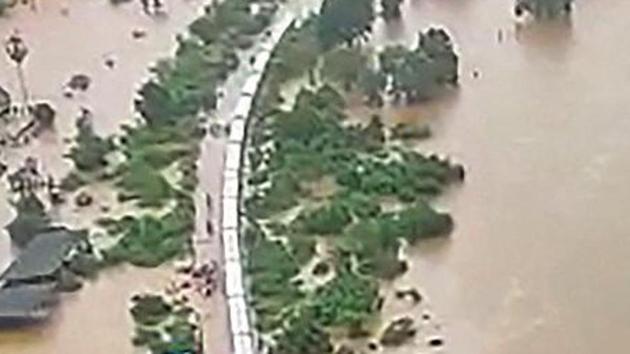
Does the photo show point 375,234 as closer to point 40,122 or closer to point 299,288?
point 299,288

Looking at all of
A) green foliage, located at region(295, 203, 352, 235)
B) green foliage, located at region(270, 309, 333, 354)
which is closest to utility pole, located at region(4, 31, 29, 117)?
green foliage, located at region(295, 203, 352, 235)

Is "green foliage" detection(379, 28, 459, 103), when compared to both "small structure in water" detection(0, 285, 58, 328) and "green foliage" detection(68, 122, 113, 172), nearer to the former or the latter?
"green foliage" detection(68, 122, 113, 172)

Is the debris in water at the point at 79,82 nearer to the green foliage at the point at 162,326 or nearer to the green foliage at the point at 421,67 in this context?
the green foliage at the point at 421,67

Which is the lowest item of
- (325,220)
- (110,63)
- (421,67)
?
(325,220)

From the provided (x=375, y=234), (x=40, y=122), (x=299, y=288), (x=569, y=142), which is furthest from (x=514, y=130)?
(x=40, y=122)

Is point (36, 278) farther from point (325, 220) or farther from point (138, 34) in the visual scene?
point (138, 34)

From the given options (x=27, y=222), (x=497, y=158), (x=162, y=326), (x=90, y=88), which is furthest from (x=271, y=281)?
(x=90, y=88)
